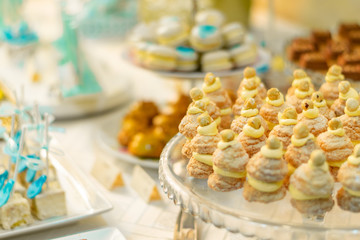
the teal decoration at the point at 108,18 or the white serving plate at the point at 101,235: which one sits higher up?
the teal decoration at the point at 108,18

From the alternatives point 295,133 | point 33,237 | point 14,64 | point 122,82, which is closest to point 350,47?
point 122,82

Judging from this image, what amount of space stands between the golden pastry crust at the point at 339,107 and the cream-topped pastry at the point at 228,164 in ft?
0.91

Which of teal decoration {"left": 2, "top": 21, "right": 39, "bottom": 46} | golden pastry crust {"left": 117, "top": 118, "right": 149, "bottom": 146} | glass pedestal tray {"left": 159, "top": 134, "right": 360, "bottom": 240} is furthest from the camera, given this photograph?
teal decoration {"left": 2, "top": 21, "right": 39, "bottom": 46}

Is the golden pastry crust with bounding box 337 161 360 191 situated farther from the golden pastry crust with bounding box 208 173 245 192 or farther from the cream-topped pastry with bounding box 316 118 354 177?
the golden pastry crust with bounding box 208 173 245 192

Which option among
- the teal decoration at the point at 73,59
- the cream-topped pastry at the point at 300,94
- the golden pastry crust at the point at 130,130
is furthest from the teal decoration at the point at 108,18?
the cream-topped pastry at the point at 300,94

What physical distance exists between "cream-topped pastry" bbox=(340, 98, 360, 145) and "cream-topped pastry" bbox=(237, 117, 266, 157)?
0.16 metres

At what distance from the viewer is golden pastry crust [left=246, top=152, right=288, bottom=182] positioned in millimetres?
826

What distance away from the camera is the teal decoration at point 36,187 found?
1.15m

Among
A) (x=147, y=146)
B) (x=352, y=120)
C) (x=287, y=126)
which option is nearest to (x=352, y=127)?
(x=352, y=120)

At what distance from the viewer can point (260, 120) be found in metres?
0.96

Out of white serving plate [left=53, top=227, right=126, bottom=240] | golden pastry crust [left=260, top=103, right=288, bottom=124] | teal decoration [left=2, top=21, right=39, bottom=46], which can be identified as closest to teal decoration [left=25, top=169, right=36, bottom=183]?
white serving plate [left=53, top=227, right=126, bottom=240]

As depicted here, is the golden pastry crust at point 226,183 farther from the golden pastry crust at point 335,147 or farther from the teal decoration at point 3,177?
the teal decoration at point 3,177

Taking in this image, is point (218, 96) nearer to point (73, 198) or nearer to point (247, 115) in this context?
point (247, 115)

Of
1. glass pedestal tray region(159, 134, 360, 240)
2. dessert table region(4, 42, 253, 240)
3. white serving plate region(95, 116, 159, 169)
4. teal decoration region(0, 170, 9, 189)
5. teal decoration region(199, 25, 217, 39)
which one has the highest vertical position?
teal decoration region(199, 25, 217, 39)
